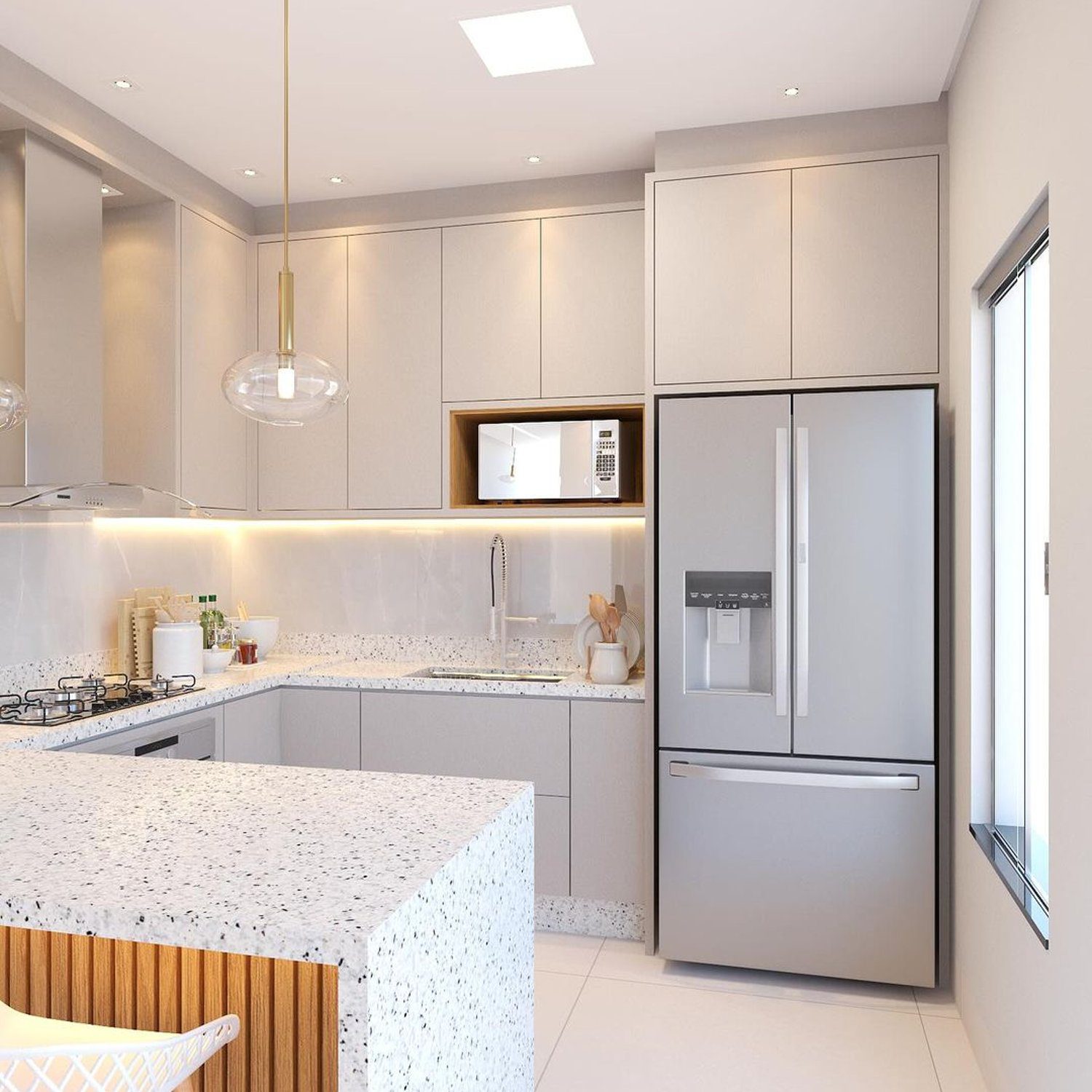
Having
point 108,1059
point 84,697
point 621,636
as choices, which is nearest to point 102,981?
point 108,1059

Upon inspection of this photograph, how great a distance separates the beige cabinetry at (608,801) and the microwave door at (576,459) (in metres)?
0.78

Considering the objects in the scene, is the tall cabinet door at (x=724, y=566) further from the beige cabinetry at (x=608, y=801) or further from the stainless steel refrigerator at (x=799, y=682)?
the beige cabinetry at (x=608, y=801)

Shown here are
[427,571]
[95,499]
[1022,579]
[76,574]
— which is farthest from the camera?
[427,571]

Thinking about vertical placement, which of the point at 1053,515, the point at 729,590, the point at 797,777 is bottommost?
the point at 797,777

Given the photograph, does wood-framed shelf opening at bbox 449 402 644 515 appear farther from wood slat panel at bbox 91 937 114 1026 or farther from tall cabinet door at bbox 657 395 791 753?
wood slat panel at bbox 91 937 114 1026

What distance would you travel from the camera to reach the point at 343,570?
409 centimetres

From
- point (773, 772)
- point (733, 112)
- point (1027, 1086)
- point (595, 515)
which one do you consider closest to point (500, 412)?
point (595, 515)

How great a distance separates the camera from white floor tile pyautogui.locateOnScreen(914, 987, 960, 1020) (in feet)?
9.27

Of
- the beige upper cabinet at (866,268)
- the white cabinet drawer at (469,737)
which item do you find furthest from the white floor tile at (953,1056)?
the beige upper cabinet at (866,268)

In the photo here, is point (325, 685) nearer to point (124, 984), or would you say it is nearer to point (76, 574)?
point (76, 574)

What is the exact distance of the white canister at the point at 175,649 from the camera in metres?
3.34

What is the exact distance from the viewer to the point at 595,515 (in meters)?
3.53

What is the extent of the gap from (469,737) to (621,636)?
699mm

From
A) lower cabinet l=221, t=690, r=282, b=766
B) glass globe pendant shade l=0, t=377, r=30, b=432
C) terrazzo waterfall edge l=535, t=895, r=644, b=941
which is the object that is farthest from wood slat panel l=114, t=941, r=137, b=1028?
terrazzo waterfall edge l=535, t=895, r=644, b=941
